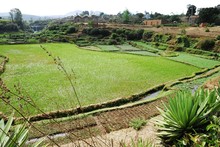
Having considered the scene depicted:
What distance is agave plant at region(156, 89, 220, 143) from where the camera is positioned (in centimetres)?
511

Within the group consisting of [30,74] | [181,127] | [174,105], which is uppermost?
[174,105]

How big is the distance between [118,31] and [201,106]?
2035 inches

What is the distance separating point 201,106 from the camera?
5156 mm

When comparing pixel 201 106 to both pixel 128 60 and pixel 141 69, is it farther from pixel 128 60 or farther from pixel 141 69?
pixel 128 60

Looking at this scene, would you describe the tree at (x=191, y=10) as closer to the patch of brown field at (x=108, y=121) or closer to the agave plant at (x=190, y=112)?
the patch of brown field at (x=108, y=121)

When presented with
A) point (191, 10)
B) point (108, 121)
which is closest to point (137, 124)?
point (108, 121)

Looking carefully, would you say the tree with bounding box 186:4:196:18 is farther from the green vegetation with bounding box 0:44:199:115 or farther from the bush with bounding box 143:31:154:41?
the green vegetation with bounding box 0:44:199:115

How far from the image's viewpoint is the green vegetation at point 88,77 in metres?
16.0

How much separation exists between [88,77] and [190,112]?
1643cm

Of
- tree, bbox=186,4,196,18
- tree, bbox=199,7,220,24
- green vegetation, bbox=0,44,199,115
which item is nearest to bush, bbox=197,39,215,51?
green vegetation, bbox=0,44,199,115

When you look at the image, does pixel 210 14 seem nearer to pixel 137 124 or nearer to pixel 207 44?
pixel 207 44

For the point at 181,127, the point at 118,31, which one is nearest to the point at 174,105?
the point at 181,127

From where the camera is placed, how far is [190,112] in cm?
528

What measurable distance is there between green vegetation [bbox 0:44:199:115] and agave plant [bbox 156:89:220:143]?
27.1 ft
